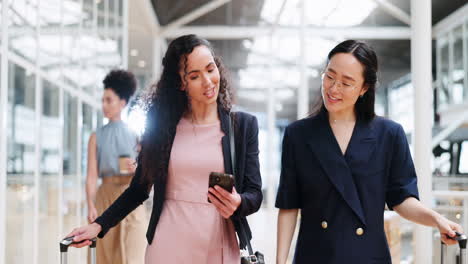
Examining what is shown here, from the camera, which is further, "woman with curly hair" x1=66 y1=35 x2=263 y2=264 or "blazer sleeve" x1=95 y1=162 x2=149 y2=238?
"blazer sleeve" x1=95 y1=162 x2=149 y2=238

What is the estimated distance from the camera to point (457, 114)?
51.1 ft

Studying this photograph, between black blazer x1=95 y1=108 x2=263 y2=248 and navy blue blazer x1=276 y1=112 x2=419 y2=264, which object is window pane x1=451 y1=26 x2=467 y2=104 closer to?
navy blue blazer x1=276 y1=112 x2=419 y2=264

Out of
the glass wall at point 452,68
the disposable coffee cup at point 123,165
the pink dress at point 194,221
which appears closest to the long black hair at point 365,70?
the pink dress at point 194,221

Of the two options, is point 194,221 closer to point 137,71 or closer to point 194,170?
point 194,170

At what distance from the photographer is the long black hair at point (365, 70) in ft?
7.42

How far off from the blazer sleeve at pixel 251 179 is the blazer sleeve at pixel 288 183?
0.15 meters

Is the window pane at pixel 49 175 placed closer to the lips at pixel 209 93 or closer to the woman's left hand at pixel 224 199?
the lips at pixel 209 93

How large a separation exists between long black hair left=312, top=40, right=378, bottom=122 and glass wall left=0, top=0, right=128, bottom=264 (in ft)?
7.99

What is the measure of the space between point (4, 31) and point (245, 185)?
A: 2460mm

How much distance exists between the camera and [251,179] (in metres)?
2.19

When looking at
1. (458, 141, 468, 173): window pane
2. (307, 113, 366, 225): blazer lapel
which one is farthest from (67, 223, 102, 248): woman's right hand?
(458, 141, 468, 173): window pane

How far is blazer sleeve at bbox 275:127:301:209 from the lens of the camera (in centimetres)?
233

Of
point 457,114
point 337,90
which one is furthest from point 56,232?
point 457,114

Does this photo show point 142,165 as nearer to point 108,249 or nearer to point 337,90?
point 337,90
